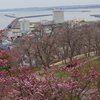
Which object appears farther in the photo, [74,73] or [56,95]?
[74,73]

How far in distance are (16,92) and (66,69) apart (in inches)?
47.3

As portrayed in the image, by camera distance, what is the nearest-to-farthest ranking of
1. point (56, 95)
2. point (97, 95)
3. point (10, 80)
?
point (56, 95)
point (10, 80)
point (97, 95)

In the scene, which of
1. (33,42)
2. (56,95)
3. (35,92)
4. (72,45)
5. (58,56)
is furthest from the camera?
(58,56)

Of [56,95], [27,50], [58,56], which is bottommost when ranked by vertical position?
[58,56]

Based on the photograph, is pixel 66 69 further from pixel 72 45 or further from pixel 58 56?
pixel 58 56

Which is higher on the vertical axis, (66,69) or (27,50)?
(66,69)

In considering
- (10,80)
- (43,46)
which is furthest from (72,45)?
(10,80)

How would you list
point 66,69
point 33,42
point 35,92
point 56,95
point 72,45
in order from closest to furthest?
point 35,92 < point 56,95 < point 66,69 < point 33,42 < point 72,45

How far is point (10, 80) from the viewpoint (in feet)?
9.68

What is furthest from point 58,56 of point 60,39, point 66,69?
point 66,69

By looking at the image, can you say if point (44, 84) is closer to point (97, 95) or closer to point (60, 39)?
point (97, 95)

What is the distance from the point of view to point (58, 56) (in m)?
13.3

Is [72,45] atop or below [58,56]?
atop

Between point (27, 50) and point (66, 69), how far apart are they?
19.7ft
